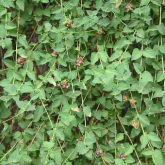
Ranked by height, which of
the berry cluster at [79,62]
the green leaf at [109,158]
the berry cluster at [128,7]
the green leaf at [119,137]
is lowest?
the green leaf at [109,158]

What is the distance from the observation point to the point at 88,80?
5.10 ft

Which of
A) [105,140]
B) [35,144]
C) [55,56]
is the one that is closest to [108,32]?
[55,56]

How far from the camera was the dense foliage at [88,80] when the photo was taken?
1429 mm

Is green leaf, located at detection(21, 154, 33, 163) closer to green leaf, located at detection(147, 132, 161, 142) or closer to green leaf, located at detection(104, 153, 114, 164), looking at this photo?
green leaf, located at detection(104, 153, 114, 164)

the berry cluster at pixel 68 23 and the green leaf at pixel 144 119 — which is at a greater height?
the berry cluster at pixel 68 23

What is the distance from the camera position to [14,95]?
1427 mm

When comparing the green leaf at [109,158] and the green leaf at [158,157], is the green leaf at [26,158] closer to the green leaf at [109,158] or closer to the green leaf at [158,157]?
the green leaf at [109,158]

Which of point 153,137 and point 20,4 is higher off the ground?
point 20,4

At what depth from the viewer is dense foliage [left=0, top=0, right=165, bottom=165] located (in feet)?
4.69

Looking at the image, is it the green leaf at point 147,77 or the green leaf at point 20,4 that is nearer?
the green leaf at point 147,77

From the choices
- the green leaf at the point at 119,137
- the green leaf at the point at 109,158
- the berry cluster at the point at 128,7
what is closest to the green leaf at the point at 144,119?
the green leaf at the point at 119,137

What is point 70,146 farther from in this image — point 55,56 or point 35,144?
A: point 55,56

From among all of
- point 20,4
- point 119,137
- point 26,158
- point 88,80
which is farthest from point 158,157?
point 20,4

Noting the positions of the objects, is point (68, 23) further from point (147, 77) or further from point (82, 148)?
point (82, 148)
